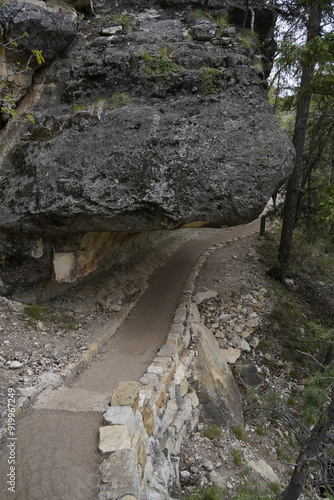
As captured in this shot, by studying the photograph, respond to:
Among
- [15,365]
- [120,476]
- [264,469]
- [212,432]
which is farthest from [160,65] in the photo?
[264,469]

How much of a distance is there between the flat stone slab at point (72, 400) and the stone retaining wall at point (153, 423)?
255mm

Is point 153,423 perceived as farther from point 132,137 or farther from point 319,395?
point 132,137

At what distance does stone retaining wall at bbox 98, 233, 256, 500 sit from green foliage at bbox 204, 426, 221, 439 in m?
0.30

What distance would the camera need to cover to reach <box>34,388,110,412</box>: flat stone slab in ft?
15.5

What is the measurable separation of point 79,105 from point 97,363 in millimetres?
5925

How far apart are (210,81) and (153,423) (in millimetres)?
7153

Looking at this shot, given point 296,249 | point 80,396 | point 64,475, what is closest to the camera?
point 64,475

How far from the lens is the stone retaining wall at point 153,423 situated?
Result: 3758 mm

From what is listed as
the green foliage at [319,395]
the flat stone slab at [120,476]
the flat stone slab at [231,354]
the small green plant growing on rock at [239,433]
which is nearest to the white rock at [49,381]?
the flat stone slab at [120,476]

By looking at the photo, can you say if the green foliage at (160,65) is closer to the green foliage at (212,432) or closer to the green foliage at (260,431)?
the green foliage at (212,432)

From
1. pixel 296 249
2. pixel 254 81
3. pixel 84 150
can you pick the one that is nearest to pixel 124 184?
pixel 84 150

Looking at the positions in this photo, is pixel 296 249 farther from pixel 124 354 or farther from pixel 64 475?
pixel 64 475

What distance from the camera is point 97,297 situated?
893cm

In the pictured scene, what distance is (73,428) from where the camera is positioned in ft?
14.2
